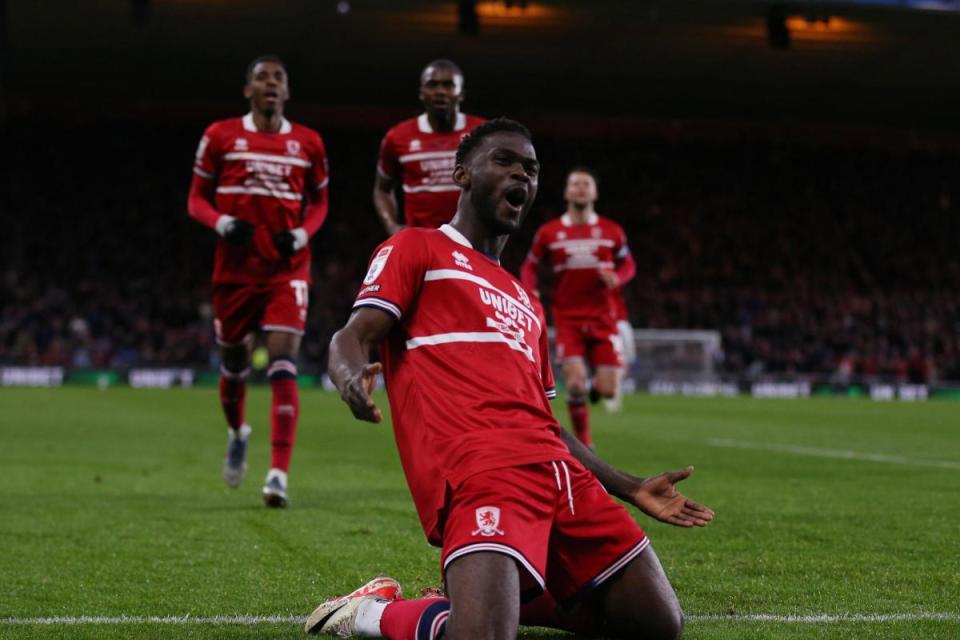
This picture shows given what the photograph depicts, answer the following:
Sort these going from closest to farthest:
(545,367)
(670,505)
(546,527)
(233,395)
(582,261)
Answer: (546,527), (670,505), (545,367), (233,395), (582,261)

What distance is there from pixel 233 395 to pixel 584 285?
430 centimetres

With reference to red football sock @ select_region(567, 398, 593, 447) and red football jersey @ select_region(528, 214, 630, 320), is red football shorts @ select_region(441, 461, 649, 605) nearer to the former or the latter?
red football sock @ select_region(567, 398, 593, 447)

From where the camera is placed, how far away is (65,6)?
87.7 ft

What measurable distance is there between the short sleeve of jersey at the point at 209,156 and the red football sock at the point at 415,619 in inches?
181

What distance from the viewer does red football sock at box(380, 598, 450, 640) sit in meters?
3.40

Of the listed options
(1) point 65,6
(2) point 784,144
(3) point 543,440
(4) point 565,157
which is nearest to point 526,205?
(3) point 543,440

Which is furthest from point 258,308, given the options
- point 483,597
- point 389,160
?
point 483,597

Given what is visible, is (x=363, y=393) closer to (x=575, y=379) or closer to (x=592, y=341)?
(x=575, y=379)

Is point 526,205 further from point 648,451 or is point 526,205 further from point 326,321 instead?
point 326,321

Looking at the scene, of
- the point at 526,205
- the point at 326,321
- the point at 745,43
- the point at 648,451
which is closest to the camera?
the point at 526,205

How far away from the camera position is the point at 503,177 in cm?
369

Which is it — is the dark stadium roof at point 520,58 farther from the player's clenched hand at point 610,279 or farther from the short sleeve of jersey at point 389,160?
the short sleeve of jersey at point 389,160

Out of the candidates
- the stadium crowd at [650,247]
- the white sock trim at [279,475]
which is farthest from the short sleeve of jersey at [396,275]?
the stadium crowd at [650,247]

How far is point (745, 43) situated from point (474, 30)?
281 inches
